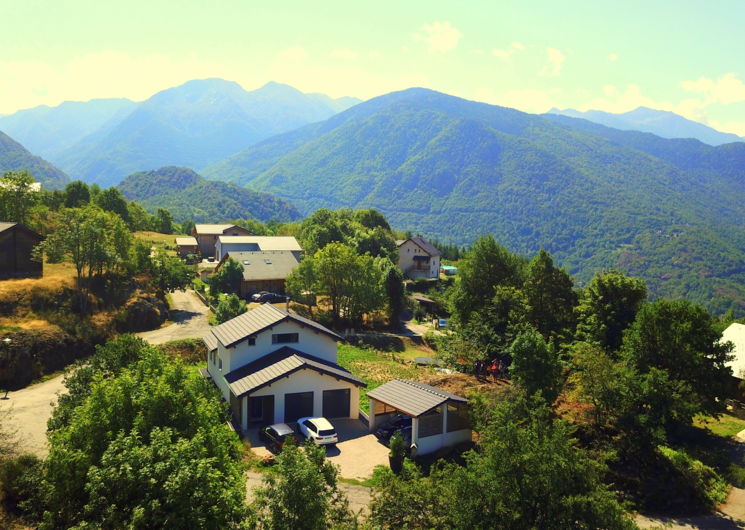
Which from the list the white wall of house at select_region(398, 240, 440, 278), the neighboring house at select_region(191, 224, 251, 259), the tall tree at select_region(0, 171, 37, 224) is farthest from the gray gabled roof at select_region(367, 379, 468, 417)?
the neighboring house at select_region(191, 224, 251, 259)

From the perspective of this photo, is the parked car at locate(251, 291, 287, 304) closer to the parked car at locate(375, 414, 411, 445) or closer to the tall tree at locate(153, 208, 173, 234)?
the parked car at locate(375, 414, 411, 445)

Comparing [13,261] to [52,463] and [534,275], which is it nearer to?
[52,463]

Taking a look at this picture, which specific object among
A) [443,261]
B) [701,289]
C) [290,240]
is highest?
[290,240]

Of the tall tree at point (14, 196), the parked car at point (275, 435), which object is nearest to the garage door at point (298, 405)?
the parked car at point (275, 435)

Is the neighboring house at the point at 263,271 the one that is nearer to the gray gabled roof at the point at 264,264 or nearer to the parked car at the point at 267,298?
the gray gabled roof at the point at 264,264

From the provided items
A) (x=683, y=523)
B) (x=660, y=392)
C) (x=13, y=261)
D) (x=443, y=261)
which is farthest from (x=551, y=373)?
(x=443, y=261)

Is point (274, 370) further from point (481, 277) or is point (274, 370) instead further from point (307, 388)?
point (481, 277)

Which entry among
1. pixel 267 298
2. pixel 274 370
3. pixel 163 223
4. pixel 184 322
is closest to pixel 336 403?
pixel 274 370
